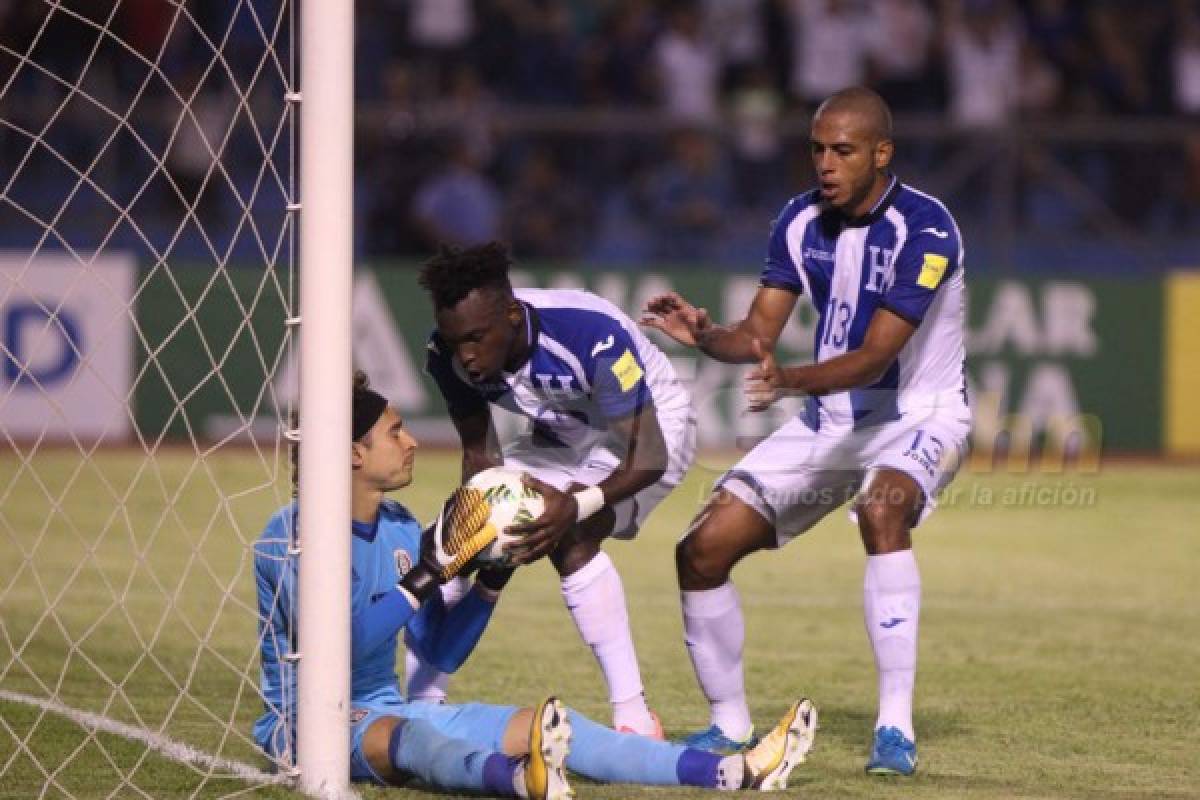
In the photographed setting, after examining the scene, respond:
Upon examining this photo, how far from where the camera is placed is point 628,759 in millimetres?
5594

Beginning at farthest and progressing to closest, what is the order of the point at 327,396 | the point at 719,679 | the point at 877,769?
the point at 719,679 → the point at 877,769 → the point at 327,396

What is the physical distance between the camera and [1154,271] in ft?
52.4

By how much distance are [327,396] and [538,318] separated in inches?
51.4

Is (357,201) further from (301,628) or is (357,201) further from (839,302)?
(301,628)

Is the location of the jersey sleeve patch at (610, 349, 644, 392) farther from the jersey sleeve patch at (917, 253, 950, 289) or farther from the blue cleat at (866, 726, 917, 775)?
the blue cleat at (866, 726, 917, 775)

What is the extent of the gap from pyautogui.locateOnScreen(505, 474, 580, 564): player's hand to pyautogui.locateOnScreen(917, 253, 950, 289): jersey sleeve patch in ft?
4.41

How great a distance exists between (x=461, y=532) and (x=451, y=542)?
43 millimetres

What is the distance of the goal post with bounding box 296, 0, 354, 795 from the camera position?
208 inches

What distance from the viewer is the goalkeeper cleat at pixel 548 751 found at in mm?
5227

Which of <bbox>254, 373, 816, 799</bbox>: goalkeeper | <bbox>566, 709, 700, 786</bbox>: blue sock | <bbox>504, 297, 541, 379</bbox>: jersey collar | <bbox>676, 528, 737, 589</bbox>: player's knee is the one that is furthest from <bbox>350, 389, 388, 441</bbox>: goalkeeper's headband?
<bbox>676, 528, 737, 589</bbox>: player's knee

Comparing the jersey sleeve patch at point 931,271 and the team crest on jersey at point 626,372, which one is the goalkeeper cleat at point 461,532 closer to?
the team crest on jersey at point 626,372

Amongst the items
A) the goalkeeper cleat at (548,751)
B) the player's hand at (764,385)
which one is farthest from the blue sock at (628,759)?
the player's hand at (764,385)

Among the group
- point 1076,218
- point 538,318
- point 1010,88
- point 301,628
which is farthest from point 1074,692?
point 1010,88

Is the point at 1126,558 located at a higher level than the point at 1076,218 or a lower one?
lower
